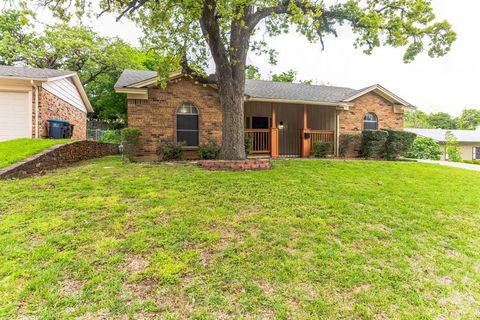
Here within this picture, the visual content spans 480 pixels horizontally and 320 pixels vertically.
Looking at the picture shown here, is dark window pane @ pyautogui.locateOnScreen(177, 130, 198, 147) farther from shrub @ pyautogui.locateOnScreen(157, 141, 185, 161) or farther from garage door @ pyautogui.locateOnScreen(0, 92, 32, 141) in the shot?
garage door @ pyautogui.locateOnScreen(0, 92, 32, 141)

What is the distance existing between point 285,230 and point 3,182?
19.3 ft

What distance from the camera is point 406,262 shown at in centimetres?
329

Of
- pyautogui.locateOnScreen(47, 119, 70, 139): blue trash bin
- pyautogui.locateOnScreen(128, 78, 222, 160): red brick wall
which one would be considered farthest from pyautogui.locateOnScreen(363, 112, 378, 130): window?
pyautogui.locateOnScreen(47, 119, 70, 139): blue trash bin

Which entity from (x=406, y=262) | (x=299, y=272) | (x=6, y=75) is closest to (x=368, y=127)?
(x=406, y=262)

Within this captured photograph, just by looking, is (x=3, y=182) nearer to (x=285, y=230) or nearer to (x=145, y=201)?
(x=145, y=201)

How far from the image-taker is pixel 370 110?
43.1 feet

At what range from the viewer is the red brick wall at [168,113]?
987cm

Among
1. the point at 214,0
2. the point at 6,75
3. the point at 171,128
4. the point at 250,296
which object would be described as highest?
the point at 214,0

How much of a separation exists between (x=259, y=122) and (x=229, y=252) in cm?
1099

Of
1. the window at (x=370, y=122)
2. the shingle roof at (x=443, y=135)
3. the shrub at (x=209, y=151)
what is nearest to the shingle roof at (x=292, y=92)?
the window at (x=370, y=122)

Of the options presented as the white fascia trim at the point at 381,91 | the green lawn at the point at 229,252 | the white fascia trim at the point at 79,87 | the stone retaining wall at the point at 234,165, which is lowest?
the green lawn at the point at 229,252

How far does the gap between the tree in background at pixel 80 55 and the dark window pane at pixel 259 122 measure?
12.5m

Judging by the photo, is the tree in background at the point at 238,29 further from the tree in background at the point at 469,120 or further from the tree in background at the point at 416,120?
the tree in background at the point at 469,120

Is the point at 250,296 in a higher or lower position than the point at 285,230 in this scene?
lower
